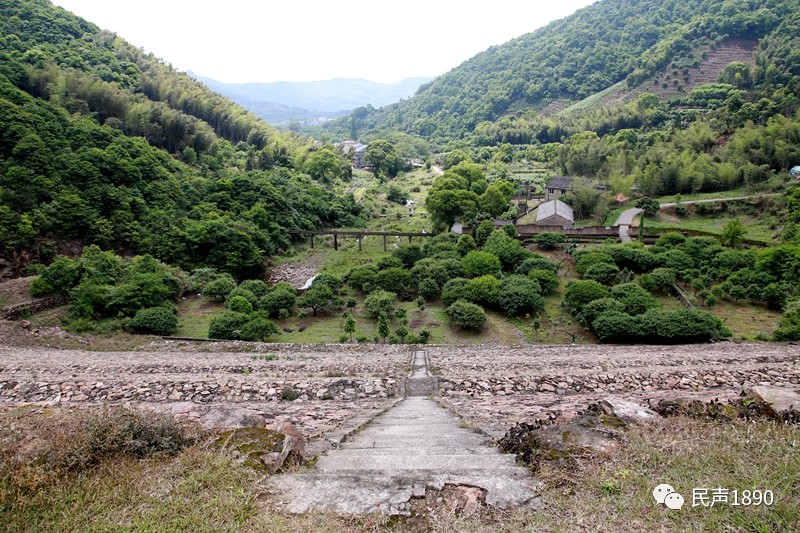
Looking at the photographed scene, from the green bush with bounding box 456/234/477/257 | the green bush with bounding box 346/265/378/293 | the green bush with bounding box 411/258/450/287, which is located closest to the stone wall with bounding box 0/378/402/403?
the green bush with bounding box 346/265/378/293

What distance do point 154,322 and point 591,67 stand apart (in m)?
147

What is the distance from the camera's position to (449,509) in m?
3.97

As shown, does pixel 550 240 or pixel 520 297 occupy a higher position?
pixel 550 240

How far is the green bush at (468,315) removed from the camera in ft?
73.0

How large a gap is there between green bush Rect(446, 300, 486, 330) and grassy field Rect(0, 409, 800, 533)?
17.5 metres

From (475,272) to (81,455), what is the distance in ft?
81.8

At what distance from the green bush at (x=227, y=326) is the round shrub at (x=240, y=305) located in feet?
6.30

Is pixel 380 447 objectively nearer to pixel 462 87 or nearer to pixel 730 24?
pixel 730 24

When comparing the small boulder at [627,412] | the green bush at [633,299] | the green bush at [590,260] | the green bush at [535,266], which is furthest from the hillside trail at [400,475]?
the green bush at [590,260]

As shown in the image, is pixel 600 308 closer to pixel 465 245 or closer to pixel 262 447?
pixel 465 245

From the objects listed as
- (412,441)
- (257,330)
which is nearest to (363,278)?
(257,330)

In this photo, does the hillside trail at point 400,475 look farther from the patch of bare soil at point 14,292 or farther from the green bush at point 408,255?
the green bush at point 408,255

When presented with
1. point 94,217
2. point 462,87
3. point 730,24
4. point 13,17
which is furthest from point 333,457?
point 462,87

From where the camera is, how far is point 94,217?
30766 millimetres
